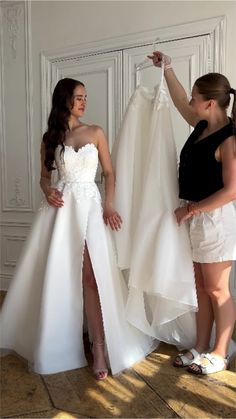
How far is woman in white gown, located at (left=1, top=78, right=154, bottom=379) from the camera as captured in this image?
2.13m

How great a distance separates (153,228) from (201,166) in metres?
0.44

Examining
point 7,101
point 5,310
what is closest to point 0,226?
point 7,101

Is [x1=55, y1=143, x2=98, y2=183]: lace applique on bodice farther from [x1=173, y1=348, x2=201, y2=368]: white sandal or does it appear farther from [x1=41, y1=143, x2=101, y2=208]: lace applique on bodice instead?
[x1=173, y1=348, x2=201, y2=368]: white sandal

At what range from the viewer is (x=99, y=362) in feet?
6.98

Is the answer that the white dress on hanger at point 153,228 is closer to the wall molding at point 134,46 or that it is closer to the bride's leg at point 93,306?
the bride's leg at point 93,306

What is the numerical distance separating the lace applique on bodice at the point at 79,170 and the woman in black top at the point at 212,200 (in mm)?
506

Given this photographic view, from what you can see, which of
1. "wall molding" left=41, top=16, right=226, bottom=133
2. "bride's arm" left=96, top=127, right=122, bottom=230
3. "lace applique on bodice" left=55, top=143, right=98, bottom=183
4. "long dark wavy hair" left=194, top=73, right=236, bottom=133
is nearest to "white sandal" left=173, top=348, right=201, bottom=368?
"bride's arm" left=96, top=127, right=122, bottom=230

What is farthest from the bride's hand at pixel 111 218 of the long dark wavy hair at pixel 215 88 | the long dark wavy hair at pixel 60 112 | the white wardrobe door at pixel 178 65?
the white wardrobe door at pixel 178 65

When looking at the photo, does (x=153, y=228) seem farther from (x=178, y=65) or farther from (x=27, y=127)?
Answer: (x=27, y=127)

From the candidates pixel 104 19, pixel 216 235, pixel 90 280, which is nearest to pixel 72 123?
pixel 90 280

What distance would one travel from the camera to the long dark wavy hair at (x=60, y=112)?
2.21 metres

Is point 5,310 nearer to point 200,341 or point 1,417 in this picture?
point 1,417

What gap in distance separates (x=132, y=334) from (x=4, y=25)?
10.9 ft

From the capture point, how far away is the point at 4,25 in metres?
3.92
